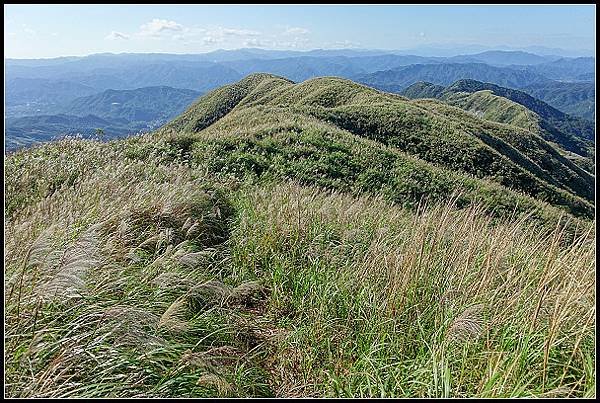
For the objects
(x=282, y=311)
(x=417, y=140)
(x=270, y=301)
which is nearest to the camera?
(x=282, y=311)

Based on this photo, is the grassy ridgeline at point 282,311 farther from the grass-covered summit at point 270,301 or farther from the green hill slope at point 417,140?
the green hill slope at point 417,140

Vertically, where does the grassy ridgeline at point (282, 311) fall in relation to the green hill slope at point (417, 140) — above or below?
above

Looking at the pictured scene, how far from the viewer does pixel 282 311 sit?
380 centimetres

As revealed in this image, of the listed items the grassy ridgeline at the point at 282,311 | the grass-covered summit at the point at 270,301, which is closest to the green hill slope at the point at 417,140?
the grass-covered summit at the point at 270,301

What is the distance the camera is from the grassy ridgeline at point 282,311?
248cm

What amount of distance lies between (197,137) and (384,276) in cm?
1231

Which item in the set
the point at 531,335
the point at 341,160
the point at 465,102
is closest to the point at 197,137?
the point at 341,160

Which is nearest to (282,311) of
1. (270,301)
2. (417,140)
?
(270,301)

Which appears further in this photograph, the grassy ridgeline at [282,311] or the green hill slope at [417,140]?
the green hill slope at [417,140]

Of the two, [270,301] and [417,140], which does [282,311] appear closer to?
[270,301]

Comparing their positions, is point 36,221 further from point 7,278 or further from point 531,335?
point 531,335

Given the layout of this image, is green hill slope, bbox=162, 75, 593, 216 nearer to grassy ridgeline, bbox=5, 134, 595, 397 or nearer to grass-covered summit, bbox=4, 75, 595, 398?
grass-covered summit, bbox=4, 75, 595, 398

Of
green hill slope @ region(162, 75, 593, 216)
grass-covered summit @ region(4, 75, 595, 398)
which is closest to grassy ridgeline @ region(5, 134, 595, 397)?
grass-covered summit @ region(4, 75, 595, 398)

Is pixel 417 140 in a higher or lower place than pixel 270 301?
lower
